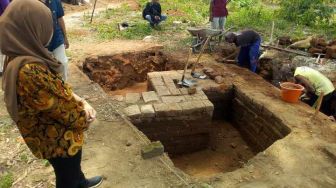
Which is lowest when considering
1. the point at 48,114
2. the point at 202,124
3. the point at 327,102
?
the point at 202,124

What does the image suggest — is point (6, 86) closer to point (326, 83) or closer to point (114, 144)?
point (114, 144)

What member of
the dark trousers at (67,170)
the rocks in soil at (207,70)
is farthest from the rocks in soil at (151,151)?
the rocks in soil at (207,70)

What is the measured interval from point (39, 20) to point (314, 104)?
481cm

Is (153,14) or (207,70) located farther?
(153,14)

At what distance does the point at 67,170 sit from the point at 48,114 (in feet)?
1.81

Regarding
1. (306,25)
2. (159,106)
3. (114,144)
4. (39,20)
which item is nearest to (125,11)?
(306,25)

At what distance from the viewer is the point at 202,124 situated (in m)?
5.28

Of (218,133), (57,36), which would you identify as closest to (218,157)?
(218,133)

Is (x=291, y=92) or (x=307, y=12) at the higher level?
(x=307, y=12)

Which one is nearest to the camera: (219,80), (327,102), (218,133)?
(327,102)

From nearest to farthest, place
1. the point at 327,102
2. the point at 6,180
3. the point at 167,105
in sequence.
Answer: the point at 6,180 < the point at 167,105 < the point at 327,102

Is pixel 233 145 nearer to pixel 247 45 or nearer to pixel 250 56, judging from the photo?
pixel 250 56

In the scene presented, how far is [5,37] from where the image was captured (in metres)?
1.93

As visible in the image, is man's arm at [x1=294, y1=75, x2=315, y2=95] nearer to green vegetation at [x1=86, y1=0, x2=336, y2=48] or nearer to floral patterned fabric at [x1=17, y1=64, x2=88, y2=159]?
green vegetation at [x1=86, y1=0, x2=336, y2=48]
